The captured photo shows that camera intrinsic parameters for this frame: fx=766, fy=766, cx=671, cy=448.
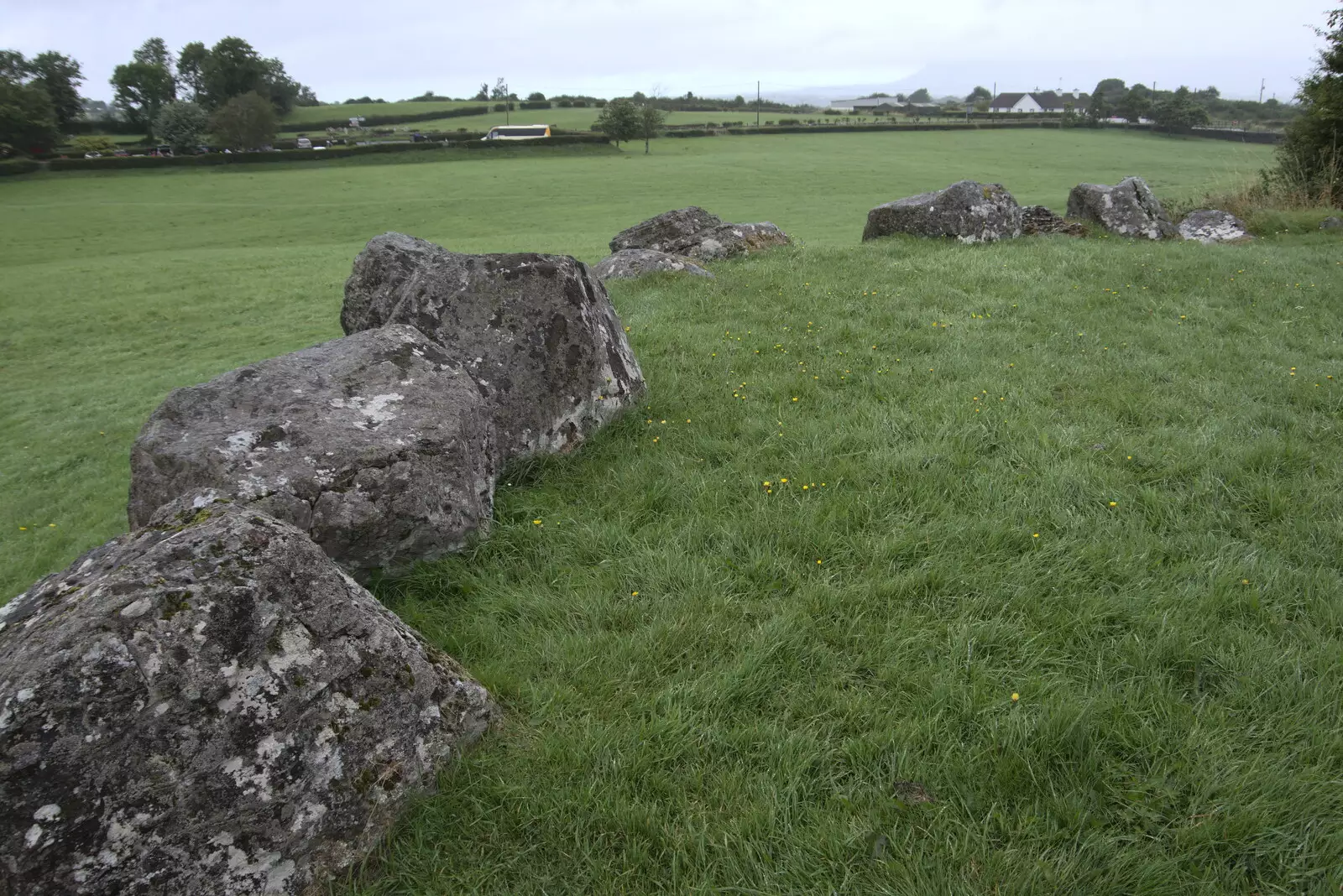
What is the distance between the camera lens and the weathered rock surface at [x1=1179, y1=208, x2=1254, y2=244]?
17.4m

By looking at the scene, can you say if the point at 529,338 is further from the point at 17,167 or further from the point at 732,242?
the point at 17,167

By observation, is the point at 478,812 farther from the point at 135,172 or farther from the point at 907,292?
the point at 135,172

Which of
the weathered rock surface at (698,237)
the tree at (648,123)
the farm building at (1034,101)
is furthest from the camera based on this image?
the farm building at (1034,101)

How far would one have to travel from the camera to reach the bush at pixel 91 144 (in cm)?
7269

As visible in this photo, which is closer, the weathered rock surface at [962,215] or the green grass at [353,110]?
the weathered rock surface at [962,215]

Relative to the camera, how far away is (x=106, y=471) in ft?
38.5

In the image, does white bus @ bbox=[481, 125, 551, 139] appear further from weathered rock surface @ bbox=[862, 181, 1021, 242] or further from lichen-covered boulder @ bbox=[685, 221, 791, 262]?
weathered rock surface @ bbox=[862, 181, 1021, 242]

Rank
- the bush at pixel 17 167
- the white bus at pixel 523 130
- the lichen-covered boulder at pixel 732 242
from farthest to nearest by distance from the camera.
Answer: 1. the white bus at pixel 523 130
2. the bush at pixel 17 167
3. the lichen-covered boulder at pixel 732 242

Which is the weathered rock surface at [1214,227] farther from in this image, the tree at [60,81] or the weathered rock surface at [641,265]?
the tree at [60,81]

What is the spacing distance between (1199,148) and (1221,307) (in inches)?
2973

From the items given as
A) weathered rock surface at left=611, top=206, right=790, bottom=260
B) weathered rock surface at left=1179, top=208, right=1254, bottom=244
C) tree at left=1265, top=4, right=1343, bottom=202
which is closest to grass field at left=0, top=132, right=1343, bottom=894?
weathered rock surface at left=611, top=206, right=790, bottom=260

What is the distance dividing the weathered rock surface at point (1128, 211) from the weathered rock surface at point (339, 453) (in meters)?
16.8

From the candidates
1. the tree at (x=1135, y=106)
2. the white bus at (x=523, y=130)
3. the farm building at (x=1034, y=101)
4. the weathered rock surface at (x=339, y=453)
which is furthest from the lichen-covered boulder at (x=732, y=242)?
the farm building at (x=1034, y=101)

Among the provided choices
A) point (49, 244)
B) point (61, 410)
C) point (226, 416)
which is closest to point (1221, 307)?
point (226, 416)
